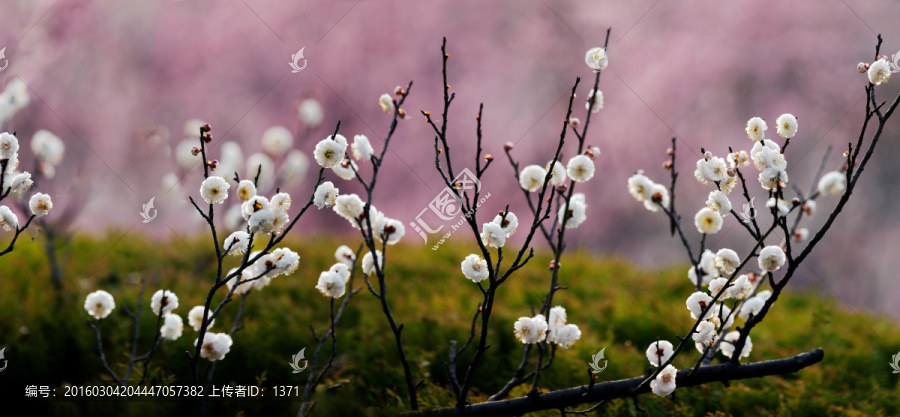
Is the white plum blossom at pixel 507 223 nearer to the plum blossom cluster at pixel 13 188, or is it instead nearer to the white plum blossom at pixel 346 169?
the white plum blossom at pixel 346 169

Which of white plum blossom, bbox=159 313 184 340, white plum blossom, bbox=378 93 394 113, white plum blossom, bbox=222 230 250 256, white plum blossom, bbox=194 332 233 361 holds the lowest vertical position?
white plum blossom, bbox=194 332 233 361

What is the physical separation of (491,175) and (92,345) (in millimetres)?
4081

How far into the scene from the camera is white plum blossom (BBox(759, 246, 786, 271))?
1781mm

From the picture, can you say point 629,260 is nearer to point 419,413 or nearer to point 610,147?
point 610,147

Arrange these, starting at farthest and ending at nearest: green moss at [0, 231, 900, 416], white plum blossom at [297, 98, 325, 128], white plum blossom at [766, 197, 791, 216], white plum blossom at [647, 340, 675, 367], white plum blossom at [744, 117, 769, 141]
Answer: white plum blossom at [297, 98, 325, 128] → green moss at [0, 231, 900, 416] → white plum blossom at [647, 340, 675, 367] → white plum blossom at [744, 117, 769, 141] → white plum blossom at [766, 197, 791, 216]

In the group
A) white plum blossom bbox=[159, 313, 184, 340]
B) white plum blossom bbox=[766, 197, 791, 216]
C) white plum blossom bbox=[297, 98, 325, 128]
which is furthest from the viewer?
white plum blossom bbox=[297, 98, 325, 128]

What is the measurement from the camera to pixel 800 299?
5.07 meters

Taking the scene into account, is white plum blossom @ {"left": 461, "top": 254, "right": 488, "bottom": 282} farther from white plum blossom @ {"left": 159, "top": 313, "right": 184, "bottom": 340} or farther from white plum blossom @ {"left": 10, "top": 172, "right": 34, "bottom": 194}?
white plum blossom @ {"left": 10, "top": 172, "right": 34, "bottom": 194}

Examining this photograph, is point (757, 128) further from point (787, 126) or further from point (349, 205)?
point (349, 205)

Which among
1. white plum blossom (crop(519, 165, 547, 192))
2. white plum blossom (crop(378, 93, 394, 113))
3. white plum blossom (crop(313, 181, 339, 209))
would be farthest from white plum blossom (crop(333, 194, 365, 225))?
Answer: white plum blossom (crop(519, 165, 547, 192))

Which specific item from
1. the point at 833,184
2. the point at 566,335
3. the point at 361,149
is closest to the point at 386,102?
the point at 361,149

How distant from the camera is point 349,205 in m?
1.84

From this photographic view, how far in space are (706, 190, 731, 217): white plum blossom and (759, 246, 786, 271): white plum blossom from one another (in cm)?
15

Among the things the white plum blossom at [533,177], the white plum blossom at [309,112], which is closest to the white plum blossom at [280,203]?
the white plum blossom at [533,177]
